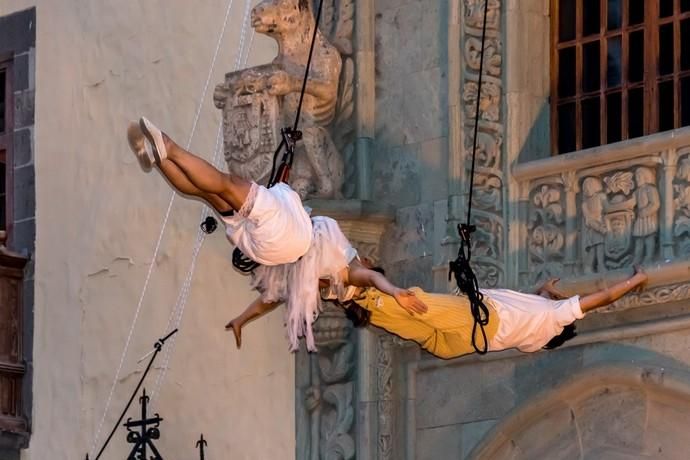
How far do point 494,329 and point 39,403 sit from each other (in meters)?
6.26

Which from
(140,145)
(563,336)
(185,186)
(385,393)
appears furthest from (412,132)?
(140,145)

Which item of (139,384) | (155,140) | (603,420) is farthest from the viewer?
(139,384)

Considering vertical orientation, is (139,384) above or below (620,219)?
below

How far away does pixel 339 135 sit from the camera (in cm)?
2259

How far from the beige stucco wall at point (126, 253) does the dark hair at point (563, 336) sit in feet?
11.5

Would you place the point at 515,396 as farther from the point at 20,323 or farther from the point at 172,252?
the point at 20,323

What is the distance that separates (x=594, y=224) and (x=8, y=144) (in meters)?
5.90

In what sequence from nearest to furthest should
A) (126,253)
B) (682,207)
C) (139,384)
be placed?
(682,207) < (139,384) < (126,253)

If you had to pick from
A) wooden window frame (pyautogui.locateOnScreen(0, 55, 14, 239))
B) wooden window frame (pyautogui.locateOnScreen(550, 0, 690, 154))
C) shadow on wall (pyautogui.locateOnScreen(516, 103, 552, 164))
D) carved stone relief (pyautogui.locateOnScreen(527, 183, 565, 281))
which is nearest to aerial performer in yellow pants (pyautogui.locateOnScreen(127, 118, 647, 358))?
carved stone relief (pyautogui.locateOnScreen(527, 183, 565, 281))

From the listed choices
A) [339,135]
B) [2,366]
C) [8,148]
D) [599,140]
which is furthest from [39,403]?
[599,140]

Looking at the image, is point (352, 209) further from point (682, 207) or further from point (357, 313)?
point (357, 313)

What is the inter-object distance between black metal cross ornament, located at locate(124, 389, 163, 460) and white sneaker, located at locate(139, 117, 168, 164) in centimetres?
508

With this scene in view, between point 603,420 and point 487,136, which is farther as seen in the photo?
point 487,136

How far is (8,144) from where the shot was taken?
83.7ft
